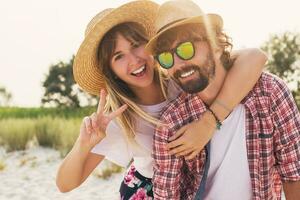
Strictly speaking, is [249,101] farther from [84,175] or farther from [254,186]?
[84,175]

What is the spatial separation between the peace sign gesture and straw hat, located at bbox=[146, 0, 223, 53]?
1.49 feet

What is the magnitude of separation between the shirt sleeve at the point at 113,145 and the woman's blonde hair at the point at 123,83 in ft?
0.34

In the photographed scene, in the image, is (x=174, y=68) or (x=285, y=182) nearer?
(x=174, y=68)

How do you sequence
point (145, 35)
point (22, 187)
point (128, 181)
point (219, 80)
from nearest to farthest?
1. point (219, 80)
2. point (145, 35)
3. point (128, 181)
4. point (22, 187)

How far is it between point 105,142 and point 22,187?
423cm

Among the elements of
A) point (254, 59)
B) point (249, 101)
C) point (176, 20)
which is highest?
point (176, 20)

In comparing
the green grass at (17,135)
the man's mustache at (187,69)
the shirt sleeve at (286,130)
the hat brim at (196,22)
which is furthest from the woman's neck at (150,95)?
the green grass at (17,135)

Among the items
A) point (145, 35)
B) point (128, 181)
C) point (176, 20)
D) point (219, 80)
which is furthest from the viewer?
point (128, 181)

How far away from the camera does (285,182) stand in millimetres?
2822

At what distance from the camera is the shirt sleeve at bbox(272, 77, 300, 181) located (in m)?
2.67

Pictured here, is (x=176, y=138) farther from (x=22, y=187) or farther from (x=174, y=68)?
(x=22, y=187)

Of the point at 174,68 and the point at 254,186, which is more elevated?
the point at 174,68

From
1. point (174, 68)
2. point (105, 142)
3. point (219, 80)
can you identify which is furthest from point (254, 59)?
point (105, 142)

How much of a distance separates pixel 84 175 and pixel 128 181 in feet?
0.97
